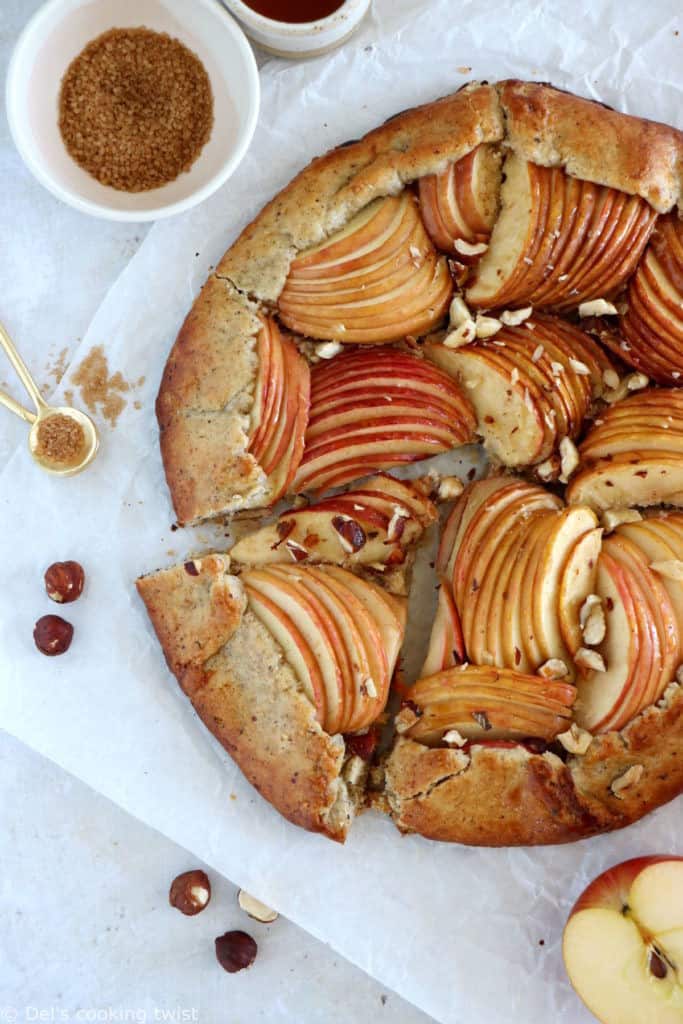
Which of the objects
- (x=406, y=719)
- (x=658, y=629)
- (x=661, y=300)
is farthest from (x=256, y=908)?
(x=661, y=300)

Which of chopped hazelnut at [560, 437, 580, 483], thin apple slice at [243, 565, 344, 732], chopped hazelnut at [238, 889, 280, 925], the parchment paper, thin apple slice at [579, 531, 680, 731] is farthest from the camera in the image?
chopped hazelnut at [238, 889, 280, 925]

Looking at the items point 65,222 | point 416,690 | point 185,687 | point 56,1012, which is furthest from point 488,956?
point 65,222

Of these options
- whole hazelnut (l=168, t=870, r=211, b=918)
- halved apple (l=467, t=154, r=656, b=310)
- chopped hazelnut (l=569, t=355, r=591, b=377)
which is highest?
halved apple (l=467, t=154, r=656, b=310)

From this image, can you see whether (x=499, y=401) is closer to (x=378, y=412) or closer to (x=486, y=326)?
(x=486, y=326)

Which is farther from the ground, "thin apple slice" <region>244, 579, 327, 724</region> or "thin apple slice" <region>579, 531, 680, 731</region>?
"thin apple slice" <region>579, 531, 680, 731</region>

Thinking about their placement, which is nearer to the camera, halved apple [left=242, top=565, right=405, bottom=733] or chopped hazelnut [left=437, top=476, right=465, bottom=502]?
halved apple [left=242, top=565, right=405, bottom=733]

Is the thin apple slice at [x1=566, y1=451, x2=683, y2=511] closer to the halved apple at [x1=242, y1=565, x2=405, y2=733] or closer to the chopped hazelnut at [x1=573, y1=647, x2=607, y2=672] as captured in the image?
the chopped hazelnut at [x1=573, y1=647, x2=607, y2=672]

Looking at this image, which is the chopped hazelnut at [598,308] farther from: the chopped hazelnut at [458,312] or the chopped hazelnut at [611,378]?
the chopped hazelnut at [458,312]

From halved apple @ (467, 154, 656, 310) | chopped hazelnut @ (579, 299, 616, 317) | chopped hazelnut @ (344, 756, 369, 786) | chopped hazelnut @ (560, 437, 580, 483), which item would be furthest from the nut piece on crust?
halved apple @ (467, 154, 656, 310)
